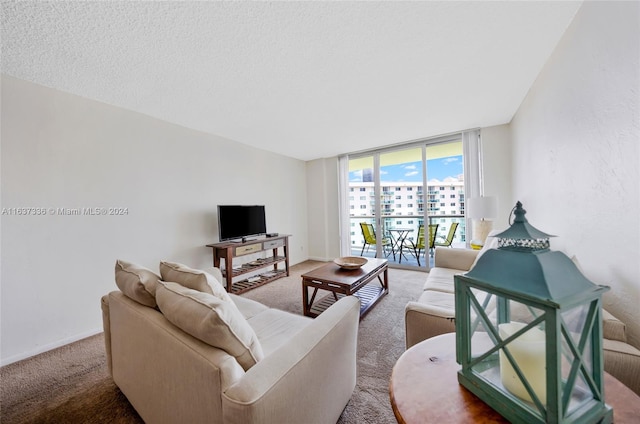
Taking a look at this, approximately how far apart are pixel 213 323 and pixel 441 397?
760 millimetres

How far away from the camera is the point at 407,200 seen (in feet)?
14.5

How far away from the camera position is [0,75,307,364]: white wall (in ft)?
6.34

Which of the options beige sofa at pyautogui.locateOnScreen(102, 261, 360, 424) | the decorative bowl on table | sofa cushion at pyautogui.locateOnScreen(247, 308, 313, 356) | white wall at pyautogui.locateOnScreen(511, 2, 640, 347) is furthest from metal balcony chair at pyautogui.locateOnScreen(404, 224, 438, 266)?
beige sofa at pyautogui.locateOnScreen(102, 261, 360, 424)

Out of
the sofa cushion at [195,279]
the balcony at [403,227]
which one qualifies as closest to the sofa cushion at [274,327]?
the sofa cushion at [195,279]

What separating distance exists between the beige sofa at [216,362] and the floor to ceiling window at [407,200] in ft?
11.3

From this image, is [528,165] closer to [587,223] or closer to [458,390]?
[587,223]

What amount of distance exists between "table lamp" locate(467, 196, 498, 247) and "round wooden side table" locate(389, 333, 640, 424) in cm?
255

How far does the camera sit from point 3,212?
1880 mm

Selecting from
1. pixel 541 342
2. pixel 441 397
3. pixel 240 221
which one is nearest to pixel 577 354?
pixel 541 342

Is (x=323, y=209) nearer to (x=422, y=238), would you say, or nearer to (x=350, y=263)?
(x=422, y=238)

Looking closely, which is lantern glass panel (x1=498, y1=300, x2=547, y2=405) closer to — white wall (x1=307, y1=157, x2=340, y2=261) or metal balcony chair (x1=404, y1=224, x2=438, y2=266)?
metal balcony chair (x1=404, y1=224, x2=438, y2=266)

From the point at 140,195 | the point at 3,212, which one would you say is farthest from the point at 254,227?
the point at 3,212

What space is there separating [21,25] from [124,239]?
184 centimetres

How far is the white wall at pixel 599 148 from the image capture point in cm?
102
